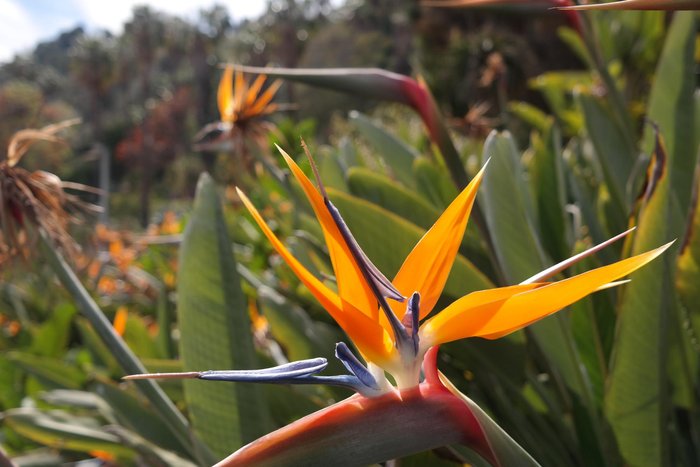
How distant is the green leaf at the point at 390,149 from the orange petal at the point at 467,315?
0.79m

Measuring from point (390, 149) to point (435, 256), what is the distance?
79 centimetres

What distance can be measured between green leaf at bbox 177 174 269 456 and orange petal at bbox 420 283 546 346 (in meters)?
0.40

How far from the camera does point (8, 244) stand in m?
0.63

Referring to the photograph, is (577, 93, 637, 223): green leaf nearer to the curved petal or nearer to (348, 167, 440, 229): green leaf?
(348, 167, 440, 229): green leaf

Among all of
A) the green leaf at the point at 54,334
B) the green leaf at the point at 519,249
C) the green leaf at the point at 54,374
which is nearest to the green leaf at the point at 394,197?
the green leaf at the point at 519,249

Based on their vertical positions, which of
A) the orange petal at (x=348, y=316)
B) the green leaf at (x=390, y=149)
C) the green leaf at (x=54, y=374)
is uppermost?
the green leaf at (x=390, y=149)

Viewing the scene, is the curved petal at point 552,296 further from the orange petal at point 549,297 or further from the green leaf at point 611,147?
the green leaf at point 611,147

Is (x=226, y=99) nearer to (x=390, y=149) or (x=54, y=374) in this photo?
(x=390, y=149)

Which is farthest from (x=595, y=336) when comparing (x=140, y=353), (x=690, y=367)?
(x=140, y=353)

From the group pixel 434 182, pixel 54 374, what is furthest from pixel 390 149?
pixel 54 374

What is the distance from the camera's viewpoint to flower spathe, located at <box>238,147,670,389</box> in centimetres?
27

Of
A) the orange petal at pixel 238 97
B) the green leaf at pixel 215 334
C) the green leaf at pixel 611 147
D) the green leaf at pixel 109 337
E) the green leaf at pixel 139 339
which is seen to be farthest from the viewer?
the green leaf at pixel 139 339

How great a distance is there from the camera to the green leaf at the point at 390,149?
42.6 inches

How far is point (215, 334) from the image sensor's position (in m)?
0.69
